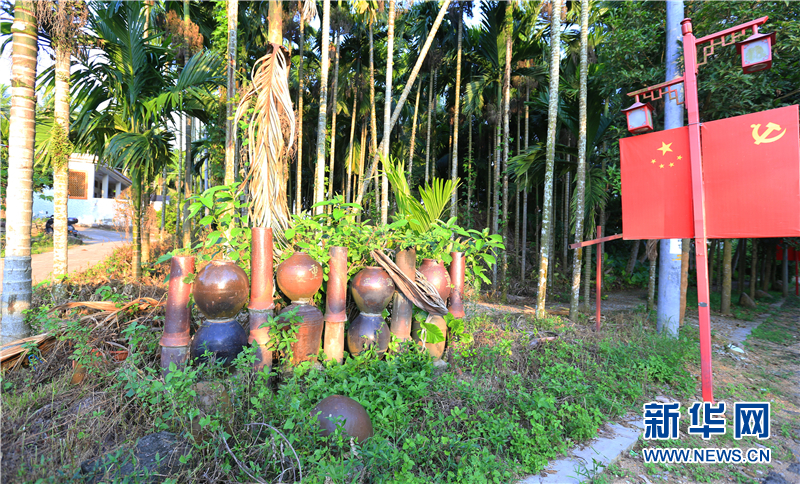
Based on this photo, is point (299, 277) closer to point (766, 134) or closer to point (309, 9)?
point (309, 9)

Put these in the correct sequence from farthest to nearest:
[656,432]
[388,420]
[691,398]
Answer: [691,398] < [656,432] < [388,420]

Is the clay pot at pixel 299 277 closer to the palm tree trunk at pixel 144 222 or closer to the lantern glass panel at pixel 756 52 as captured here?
the lantern glass panel at pixel 756 52

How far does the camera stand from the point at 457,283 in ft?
13.1

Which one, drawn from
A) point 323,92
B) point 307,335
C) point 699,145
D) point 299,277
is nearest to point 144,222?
point 323,92

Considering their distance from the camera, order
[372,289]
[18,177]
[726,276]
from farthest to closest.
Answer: [726,276] < [372,289] < [18,177]

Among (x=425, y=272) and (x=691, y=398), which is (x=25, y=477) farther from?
(x=691, y=398)

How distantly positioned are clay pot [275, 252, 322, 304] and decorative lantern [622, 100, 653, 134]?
11.7 feet

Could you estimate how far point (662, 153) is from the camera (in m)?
3.82

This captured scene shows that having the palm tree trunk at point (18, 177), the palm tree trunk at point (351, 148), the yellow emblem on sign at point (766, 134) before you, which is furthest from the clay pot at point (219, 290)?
the palm tree trunk at point (351, 148)

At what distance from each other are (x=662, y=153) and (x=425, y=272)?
105 inches

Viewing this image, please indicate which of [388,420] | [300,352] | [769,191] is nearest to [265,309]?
[300,352]

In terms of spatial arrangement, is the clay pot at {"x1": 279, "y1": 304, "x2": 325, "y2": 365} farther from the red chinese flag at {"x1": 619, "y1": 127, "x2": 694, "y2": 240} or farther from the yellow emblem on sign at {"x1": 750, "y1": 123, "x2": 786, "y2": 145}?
the yellow emblem on sign at {"x1": 750, "y1": 123, "x2": 786, "y2": 145}

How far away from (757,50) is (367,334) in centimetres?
416

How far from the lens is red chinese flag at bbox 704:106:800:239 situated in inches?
124
